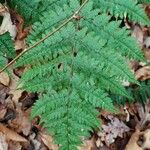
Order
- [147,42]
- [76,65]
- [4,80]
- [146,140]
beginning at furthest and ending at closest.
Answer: [147,42]
[146,140]
[4,80]
[76,65]

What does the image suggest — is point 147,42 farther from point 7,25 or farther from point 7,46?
point 7,46

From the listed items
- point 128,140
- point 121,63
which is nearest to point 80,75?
point 121,63

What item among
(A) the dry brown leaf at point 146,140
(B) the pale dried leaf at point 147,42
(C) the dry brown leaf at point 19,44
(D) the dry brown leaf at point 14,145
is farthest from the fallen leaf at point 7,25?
(A) the dry brown leaf at point 146,140

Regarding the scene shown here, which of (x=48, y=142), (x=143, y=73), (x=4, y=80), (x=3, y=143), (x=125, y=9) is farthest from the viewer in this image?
(x=143, y=73)

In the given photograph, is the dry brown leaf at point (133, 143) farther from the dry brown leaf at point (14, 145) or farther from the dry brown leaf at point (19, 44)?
the dry brown leaf at point (19, 44)

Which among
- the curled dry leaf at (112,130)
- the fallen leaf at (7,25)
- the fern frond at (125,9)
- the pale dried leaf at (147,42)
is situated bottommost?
the curled dry leaf at (112,130)

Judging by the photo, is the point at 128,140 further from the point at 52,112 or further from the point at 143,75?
the point at 52,112

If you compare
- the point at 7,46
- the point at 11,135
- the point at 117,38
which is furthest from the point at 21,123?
the point at 117,38
